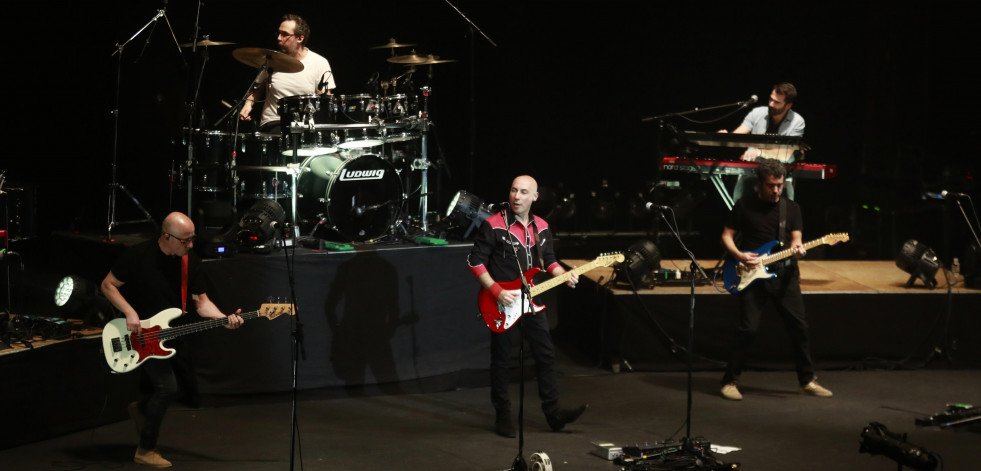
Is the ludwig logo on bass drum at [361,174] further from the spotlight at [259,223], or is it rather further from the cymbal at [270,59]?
the cymbal at [270,59]

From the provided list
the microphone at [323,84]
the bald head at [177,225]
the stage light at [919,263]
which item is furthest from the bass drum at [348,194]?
the stage light at [919,263]

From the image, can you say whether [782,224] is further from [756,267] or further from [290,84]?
[290,84]

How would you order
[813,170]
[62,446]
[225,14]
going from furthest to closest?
[225,14], [813,170], [62,446]

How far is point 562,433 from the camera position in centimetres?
792

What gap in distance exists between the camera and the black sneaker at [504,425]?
7.86m

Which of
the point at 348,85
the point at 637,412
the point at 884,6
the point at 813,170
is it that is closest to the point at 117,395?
Answer: the point at 637,412

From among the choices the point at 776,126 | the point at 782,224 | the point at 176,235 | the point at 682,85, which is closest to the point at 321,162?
the point at 176,235

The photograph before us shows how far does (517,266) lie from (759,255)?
92.9 inches

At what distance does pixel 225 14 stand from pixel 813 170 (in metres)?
6.99

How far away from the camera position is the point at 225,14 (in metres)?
12.1

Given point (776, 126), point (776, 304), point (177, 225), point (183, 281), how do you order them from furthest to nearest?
point (776, 126) → point (776, 304) → point (183, 281) → point (177, 225)

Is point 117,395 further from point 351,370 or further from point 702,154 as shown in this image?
point 702,154

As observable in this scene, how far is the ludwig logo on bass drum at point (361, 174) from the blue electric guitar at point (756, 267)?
3491 mm

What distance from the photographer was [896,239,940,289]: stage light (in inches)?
405
